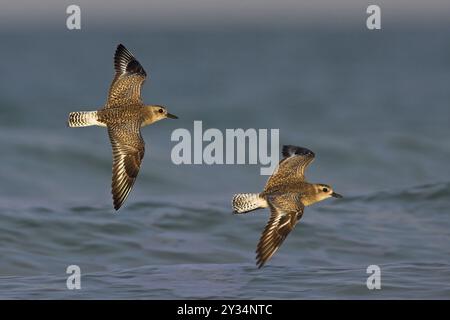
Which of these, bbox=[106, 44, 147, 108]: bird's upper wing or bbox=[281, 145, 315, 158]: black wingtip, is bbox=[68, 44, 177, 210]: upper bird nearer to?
bbox=[106, 44, 147, 108]: bird's upper wing

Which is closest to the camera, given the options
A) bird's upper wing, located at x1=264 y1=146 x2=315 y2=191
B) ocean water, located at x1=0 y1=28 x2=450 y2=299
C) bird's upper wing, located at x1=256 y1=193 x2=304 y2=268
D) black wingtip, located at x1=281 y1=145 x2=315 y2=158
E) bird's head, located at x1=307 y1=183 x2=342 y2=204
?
bird's upper wing, located at x1=256 y1=193 x2=304 y2=268

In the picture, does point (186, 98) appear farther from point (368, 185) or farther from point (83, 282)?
point (83, 282)

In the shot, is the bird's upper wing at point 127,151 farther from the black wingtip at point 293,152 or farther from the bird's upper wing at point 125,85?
the black wingtip at point 293,152

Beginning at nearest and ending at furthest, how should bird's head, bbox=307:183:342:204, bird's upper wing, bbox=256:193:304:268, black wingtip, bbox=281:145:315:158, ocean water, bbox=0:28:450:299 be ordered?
bird's upper wing, bbox=256:193:304:268, bird's head, bbox=307:183:342:204, black wingtip, bbox=281:145:315:158, ocean water, bbox=0:28:450:299

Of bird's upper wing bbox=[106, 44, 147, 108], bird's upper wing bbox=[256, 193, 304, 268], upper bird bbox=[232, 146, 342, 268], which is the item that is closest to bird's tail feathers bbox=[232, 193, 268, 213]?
upper bird bbox=[232, 146, 342, 268]

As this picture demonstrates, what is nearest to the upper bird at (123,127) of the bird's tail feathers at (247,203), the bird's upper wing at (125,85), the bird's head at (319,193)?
the bird's upper wing at (125,85)

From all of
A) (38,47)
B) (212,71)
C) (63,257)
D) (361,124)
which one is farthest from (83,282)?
(38,47)

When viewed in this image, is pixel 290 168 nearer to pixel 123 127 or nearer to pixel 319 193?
pixel 319 193

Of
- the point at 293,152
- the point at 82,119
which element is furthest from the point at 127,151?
the point at 293,152
